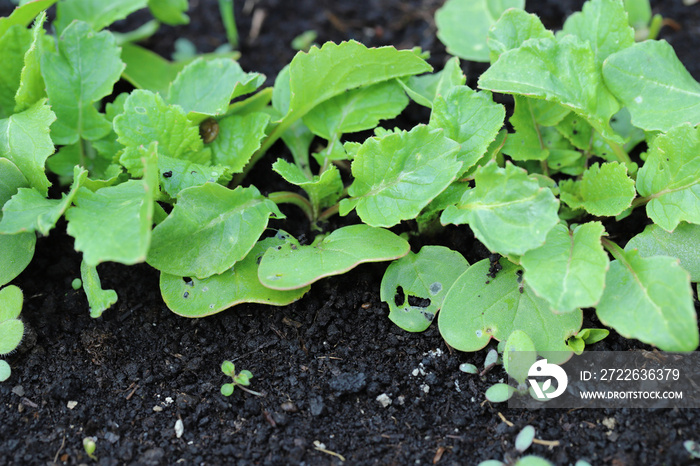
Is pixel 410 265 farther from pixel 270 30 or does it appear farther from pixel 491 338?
pixel 270 30

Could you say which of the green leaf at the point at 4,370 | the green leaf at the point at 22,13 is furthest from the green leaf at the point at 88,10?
the green leaf at the point at 4,370

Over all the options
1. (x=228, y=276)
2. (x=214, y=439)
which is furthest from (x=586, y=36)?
(x=214, y=439)

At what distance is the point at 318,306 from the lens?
2.13 metres

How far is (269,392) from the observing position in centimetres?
192

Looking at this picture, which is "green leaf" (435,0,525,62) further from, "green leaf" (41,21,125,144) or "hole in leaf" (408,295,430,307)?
"green leaf" (41,21,125,144)

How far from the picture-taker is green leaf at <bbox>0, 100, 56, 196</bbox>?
2.02 meters

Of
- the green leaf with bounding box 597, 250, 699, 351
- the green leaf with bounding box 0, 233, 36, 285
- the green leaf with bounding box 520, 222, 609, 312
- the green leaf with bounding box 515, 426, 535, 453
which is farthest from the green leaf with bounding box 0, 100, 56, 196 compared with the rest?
the green leaf with bounding box 597, 250, 699, 351

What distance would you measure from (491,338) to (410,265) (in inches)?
14.1

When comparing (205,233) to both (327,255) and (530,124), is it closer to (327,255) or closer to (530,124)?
(327,255)

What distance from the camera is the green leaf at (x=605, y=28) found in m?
2.23

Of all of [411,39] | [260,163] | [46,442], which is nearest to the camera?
[46,442]

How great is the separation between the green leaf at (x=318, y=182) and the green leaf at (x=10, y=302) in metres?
0.92

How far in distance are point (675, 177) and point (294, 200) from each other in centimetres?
130

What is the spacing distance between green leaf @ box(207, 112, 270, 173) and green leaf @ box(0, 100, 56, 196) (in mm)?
562
